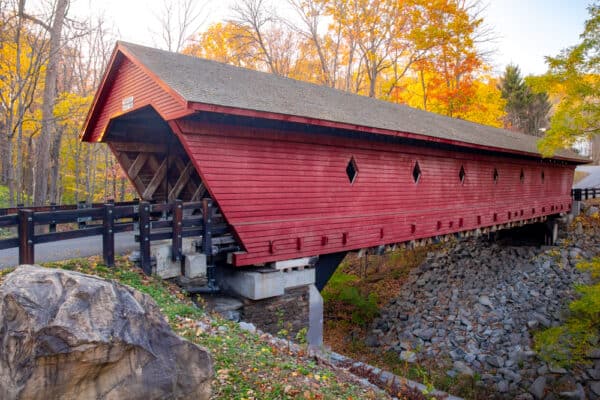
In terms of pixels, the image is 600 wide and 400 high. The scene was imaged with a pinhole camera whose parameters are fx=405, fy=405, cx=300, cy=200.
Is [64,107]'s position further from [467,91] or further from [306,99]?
[467,91]

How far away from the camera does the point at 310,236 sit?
8.69 m

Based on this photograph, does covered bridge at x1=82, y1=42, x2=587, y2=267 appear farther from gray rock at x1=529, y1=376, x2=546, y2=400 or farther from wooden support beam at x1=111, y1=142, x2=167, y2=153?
gray rock at x1=529, y1=376, x2=546, y2=400

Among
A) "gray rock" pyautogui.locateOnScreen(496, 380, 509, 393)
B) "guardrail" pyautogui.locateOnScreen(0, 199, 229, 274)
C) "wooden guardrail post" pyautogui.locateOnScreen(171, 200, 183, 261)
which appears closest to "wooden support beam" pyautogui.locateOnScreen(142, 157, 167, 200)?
"guardrail" pyautogui.locateOnScreen(0, 199, 229, 274)

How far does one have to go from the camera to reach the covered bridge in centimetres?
714

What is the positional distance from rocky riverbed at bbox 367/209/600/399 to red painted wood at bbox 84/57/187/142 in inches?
379

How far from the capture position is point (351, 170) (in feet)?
31.9

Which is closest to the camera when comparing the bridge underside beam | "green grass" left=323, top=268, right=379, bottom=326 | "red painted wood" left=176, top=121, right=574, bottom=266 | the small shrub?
"red painted wood" left=176, top=121, right=574, bottom=266

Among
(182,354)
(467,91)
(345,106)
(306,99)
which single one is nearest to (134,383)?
(182,354)

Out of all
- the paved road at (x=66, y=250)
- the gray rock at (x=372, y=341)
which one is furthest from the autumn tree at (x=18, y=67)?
the gray rock at (x=372, y=341)

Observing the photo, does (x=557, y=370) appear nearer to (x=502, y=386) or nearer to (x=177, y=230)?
(x=502, y=386)

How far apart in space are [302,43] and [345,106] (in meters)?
19.0

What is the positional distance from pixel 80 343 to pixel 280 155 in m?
5.97

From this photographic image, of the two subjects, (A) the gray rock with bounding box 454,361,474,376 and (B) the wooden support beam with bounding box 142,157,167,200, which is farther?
(A) the gray rock with bounding box 454,361,474,376

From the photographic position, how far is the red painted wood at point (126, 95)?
7047 millimetres
